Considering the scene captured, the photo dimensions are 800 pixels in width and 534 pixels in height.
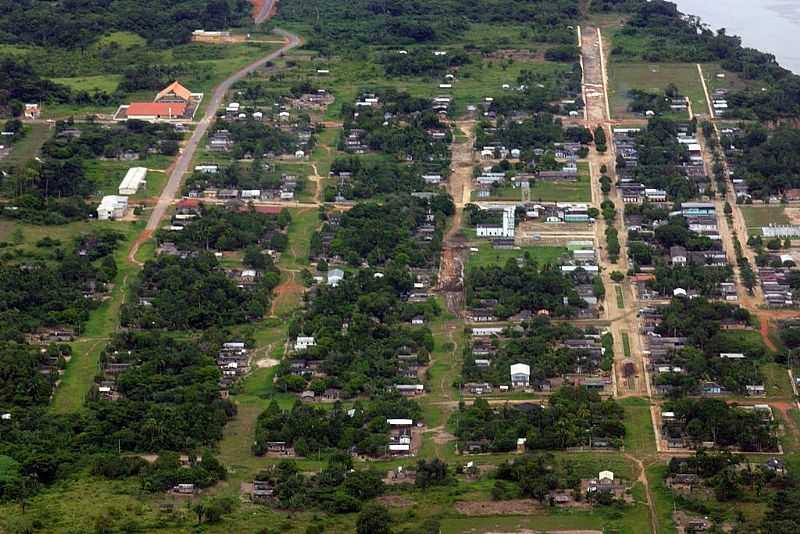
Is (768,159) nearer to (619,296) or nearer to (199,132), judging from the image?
(619,296)

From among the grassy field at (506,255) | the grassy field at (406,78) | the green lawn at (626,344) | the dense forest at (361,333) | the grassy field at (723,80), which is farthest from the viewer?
the grassy field at (723,80)

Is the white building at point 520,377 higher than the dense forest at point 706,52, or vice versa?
the white building at point 520,377

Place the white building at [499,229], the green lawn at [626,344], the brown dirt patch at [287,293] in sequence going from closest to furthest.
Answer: the green lawn at [626,344] < the brown dirt patch at [287,293] < the white building at [499,229]

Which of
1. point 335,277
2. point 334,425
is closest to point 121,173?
point 335,277

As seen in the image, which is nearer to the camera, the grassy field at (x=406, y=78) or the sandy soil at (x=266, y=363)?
the sandy soil at (x=266, y=363)

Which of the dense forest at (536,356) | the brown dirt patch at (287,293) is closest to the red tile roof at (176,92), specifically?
the brown dirt patch at (287,293)

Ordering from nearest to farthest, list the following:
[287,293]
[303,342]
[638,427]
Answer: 1. [638,427]
2. [303,342]
3. [287,293]

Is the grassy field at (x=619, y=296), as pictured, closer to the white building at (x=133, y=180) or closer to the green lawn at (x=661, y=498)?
the green lawn at (x=661, y=498)
